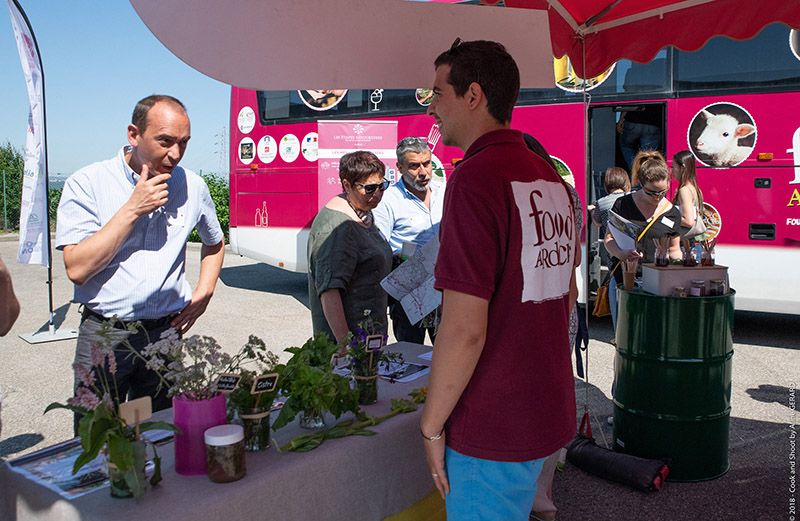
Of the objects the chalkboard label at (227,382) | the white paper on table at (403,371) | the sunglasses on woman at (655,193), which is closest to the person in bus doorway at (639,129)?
the sunglasses on woman at (655,193)

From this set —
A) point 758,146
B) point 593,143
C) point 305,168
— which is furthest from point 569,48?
point 305,168

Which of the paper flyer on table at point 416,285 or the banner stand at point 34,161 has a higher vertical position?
the banner stand at point 34,161

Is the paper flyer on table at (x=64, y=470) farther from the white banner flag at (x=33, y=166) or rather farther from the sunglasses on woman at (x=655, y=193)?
the white banner flag at (x=33, y=166)

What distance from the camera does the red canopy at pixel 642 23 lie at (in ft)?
11.3

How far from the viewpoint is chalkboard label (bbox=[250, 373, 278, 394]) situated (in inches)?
71.1

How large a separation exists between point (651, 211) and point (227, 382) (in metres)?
3.86

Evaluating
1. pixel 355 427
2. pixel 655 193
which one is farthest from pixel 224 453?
pixel 655 193

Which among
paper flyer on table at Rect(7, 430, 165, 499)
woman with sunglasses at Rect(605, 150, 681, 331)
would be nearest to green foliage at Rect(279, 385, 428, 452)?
paper flyer on table at Rect(7, 430, 165, 499)

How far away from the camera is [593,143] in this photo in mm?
8062

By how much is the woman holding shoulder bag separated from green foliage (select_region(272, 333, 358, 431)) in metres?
3.66

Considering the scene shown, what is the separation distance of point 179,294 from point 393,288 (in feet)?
2.89

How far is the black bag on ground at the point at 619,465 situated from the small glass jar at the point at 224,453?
2368 mm

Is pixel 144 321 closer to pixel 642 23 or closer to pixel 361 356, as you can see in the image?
pixel 361 356

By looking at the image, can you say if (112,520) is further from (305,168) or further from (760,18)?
(305,168)
